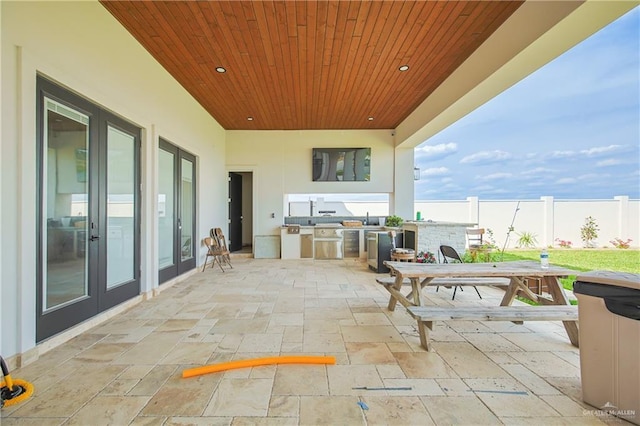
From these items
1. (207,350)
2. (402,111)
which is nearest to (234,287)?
(207,350)

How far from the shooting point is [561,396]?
5.53 feet

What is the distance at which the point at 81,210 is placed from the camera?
270 centimetres

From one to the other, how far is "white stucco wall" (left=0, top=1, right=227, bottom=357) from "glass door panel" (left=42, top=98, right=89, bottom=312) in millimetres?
216

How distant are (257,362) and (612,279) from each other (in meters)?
2.34

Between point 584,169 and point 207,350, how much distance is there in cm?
1190

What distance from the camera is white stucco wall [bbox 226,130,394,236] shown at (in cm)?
727

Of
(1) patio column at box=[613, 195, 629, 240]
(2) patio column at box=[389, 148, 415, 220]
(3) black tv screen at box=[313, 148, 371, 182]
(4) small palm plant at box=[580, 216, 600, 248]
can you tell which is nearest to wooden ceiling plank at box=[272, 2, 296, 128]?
(3) black tv screen at box=[313, 148, 371, 182]

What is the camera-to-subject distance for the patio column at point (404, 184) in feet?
23.7

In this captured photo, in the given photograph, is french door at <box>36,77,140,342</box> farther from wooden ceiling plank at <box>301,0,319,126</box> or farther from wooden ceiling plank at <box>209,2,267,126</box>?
wooden ceiling plank at <box>301,0,319,126</box>

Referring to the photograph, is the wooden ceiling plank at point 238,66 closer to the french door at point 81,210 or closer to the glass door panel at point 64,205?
the french door at point 81,210

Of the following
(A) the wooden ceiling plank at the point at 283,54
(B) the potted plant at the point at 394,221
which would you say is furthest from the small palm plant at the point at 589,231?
(A) the wooden ceiling plank at the point at 283,54

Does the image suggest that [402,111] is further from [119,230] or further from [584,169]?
[584,169]

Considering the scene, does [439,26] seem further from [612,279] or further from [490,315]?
[490,315]

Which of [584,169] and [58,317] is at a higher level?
[584,169]
